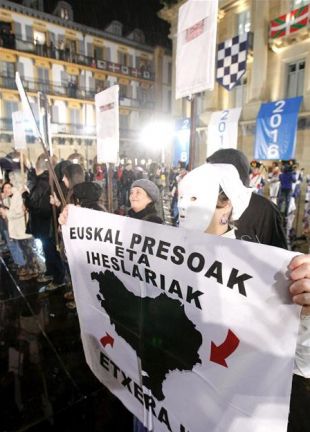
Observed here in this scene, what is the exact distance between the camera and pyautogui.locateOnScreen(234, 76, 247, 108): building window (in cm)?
1398

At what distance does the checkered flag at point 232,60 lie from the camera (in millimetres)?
6242

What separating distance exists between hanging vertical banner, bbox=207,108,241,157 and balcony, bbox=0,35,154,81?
23.0 metres

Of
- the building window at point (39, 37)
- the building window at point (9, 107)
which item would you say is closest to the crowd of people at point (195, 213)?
the building window at point (9, 107)

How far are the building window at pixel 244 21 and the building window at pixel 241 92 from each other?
2.18 metres

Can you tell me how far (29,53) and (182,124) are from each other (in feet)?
63.4

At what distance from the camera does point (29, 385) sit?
2400mm

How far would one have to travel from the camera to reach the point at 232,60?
648 cm

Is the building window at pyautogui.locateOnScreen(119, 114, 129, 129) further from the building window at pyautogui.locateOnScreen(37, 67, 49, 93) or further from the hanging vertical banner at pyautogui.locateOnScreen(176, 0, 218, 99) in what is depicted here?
→ the hanging vertical banner at pyautogui.locateOnScreen(176, 0, 218, 99)

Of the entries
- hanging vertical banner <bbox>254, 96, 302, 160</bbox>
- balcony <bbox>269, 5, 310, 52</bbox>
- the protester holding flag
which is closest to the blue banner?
hanging vertical banner <bbox>254, 96, 302, 160</bbox>

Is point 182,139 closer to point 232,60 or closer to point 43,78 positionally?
point 232,60

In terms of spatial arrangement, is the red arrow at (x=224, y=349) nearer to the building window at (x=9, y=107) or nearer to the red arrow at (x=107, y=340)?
the red arrow at (x=107, y=340)

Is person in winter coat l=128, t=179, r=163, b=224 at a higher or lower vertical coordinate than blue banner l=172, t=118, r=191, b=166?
lower

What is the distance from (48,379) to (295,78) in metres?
13.9

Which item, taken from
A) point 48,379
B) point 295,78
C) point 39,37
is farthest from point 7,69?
point 48,379
